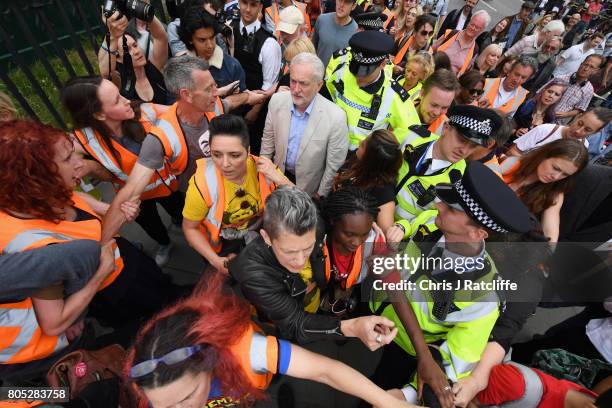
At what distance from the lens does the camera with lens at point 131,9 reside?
109 inches

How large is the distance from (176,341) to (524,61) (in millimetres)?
5102

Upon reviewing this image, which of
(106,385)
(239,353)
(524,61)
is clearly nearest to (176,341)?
(239,353)

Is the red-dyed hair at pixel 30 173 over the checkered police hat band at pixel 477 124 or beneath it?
over

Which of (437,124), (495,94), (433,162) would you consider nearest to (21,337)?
(433,162)

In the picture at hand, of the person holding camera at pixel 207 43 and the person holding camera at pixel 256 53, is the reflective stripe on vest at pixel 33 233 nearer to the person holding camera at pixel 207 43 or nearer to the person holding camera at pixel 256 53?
the person holding camera at pixel 207 43

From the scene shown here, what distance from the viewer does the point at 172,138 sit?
2369mm

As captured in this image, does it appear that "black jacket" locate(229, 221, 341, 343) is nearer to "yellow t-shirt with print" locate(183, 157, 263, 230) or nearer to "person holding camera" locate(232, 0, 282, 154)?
"yellow t-shirt with print" locate(183, 157, 263, 230)

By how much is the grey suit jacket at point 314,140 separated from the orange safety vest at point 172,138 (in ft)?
2.88

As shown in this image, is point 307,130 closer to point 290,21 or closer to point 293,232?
point 293,232

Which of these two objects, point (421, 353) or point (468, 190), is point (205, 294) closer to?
point (421, 353)

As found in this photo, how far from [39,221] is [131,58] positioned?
2040mm

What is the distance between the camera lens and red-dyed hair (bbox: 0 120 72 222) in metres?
1.48

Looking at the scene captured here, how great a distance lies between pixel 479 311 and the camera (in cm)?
166

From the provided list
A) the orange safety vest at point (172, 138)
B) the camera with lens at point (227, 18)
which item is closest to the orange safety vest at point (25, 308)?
the orange safety vest at point (172, 138)
